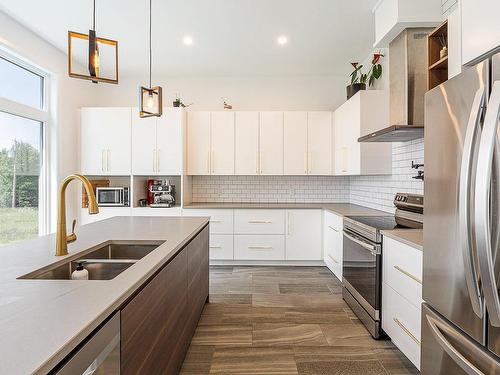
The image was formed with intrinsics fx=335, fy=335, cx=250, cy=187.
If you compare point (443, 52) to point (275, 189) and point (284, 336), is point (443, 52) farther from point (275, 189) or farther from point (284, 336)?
point (275, 189)

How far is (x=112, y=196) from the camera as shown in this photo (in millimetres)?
4758

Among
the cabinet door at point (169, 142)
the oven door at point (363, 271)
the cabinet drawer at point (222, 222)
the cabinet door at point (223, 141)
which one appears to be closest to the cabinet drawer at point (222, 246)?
the cabinet drawer at point (222, 222)

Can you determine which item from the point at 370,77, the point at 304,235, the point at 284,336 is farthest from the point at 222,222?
the point at 370,77

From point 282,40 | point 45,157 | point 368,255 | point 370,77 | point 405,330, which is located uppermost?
point 282,40

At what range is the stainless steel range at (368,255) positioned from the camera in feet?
8.36

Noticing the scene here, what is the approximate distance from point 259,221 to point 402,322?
8.73 feet

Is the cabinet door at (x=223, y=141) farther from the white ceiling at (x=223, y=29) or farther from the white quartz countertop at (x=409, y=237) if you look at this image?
the white quartz countertop at (x=409, y=237)

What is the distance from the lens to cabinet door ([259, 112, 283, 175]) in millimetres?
4828

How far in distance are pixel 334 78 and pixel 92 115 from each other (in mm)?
3626

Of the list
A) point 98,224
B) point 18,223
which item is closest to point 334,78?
point 98,224

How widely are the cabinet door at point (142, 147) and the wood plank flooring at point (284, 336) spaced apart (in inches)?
77.1

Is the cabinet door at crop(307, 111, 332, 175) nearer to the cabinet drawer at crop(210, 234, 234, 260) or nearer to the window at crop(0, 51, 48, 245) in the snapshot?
the cabinet drawer at crop(210, 234, 234, 260)

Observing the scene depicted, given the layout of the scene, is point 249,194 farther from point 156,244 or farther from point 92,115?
point 156,244

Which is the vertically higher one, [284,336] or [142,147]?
[142,147]
